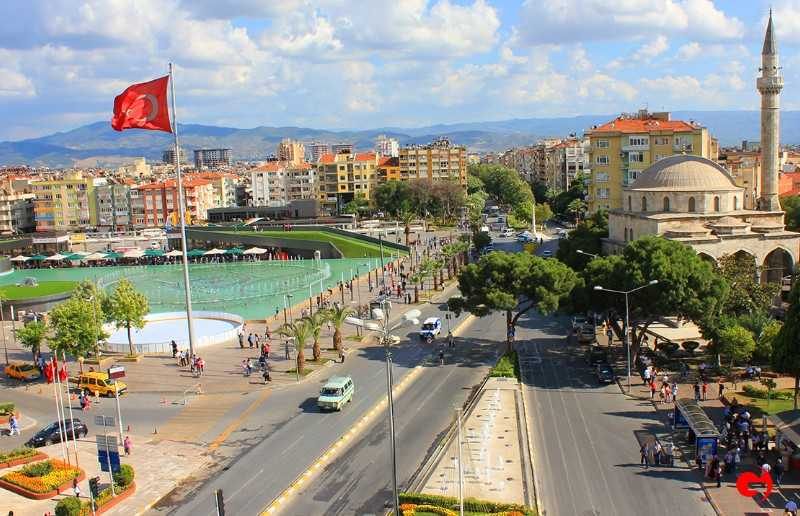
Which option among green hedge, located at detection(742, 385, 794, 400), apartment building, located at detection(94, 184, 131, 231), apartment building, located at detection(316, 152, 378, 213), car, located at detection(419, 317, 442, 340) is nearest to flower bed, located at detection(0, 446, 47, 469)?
car, located at detection(419, 317, 442, 340)

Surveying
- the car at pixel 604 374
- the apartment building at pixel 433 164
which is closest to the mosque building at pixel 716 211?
the car at pixel 604 374

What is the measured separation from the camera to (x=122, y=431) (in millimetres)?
28172

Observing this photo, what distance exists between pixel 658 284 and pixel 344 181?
96.3m

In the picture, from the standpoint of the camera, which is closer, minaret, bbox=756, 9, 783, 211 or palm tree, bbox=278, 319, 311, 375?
palm tree, bbox=278, 319, 311, 375

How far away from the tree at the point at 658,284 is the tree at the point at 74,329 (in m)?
24.0

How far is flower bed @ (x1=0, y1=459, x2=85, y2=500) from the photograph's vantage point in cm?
2302

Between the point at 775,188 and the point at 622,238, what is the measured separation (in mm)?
12941

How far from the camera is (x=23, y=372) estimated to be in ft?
123

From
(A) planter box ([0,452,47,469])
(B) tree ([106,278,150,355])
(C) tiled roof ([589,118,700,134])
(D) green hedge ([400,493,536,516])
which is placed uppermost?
(C) tiled roof ([589,118,700,134])

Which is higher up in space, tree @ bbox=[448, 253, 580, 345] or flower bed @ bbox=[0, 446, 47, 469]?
tree @ bbox=[448, 253, 580, 345]

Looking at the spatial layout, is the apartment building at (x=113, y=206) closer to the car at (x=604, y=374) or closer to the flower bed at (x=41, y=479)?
the flower bed at (x=41, y=479)

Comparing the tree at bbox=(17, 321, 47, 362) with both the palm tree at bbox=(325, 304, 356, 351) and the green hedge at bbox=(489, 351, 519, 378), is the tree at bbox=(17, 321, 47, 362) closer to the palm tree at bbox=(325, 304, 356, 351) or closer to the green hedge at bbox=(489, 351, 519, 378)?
the palm tree at bbox=(325, 304, 356, 351)

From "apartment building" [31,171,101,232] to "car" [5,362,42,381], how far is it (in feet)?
288

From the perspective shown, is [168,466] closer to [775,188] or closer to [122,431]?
[122,431]
